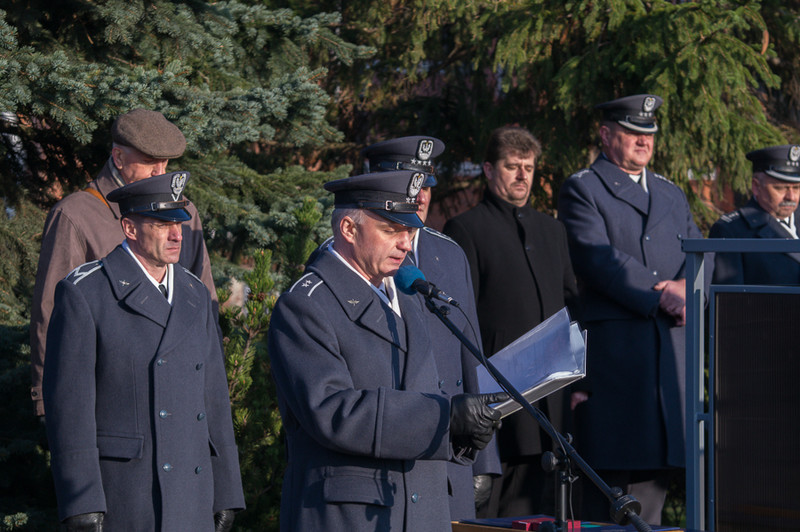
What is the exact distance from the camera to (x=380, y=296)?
341 centimetres

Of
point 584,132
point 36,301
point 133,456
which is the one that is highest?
point 584,132

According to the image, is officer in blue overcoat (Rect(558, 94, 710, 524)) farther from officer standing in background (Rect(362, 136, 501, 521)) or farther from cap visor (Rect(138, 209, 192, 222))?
cap visor (Rect(138, 209, 192, 222))

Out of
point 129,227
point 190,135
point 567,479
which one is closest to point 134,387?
point 129,227

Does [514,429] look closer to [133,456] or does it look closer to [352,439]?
[133,456]

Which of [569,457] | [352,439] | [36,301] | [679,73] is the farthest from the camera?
[679,73]

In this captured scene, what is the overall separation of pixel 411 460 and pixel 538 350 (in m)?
0.52

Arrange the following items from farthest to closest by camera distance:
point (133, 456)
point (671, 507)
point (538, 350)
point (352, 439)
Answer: point (671, 507) < point (133, 456) < point (538, 350) < point (352, 439)

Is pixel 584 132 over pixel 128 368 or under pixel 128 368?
over

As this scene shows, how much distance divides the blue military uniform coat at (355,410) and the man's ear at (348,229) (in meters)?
0.09

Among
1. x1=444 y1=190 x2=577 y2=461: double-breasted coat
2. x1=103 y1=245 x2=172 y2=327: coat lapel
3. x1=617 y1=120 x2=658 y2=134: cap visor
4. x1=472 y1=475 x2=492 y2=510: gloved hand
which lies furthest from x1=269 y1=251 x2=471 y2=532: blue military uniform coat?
x1=617 y1=120 x2=658 y2=134: cap visor

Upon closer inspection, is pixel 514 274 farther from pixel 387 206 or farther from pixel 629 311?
pixel 387 206

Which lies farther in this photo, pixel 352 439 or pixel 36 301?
pixel 36 301

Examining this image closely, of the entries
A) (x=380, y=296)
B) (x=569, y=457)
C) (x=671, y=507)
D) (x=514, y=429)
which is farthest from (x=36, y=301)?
(x=671, y=507)

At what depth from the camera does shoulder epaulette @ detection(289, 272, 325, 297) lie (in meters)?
3.31
